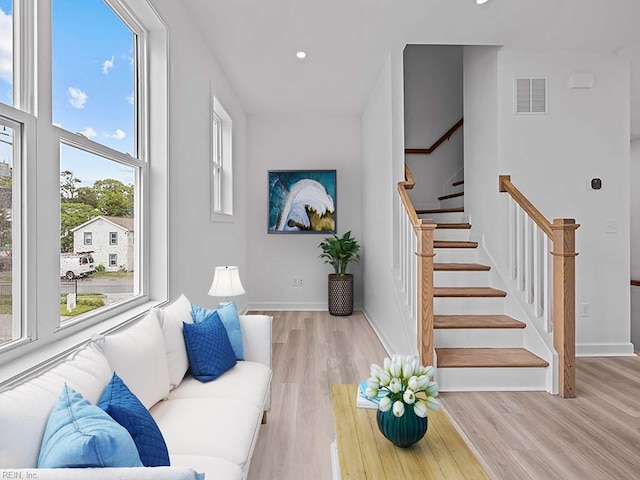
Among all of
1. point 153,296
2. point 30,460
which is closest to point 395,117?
point 153,296

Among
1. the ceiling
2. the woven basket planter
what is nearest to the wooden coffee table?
the ceiling

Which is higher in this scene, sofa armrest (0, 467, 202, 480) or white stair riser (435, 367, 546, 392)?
sofa armrest (0, 467, 202, 480)

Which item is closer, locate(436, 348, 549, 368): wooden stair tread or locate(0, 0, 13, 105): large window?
locate(0, 0, 13, 105): large window

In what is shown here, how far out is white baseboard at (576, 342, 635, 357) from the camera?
12.6 ft

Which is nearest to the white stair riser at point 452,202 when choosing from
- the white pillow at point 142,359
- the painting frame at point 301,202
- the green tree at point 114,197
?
the painting frame at point 301,202

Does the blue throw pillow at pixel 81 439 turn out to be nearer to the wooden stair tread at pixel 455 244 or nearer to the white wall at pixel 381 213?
the white wall at pixel 381 213

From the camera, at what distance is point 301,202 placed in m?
5.98

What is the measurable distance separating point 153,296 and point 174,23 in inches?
73.8

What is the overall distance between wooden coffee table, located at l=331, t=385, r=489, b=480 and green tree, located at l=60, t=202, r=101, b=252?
1.43m

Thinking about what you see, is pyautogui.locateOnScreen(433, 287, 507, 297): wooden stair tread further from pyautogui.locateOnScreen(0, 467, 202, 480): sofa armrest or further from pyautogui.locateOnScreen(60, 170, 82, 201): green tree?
pyautogui.locateOnScreen(0, 467, 202, 480): sofa armrest

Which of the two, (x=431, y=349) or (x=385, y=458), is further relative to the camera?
(x=431, y=349)

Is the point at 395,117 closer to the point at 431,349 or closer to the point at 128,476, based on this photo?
the point at 431,349

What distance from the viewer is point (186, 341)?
2102 millimetres

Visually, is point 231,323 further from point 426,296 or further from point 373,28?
point 373,28
